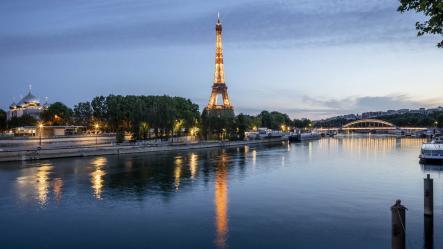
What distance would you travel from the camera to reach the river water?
19031 mm

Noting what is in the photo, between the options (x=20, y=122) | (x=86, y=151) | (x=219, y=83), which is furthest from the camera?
(x=219, y=83)

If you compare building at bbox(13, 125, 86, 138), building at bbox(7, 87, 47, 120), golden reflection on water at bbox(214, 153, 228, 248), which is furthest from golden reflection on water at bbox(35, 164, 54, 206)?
building at bbox(7, 87, 47, 120)

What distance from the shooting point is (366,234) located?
19.4 meters

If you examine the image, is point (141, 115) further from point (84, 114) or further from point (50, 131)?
point (84, 114)

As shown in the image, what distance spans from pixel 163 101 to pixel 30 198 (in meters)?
70.3

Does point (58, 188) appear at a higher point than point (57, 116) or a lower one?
lower

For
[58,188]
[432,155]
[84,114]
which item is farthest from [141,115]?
[58,188]

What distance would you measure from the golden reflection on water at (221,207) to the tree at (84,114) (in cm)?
6359

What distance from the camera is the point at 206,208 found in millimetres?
25547

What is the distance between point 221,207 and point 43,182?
616 inches

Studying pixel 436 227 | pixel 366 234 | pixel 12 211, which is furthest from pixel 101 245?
pixel 436 227

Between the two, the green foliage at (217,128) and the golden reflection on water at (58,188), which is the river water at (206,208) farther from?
the green foliage at (217,128)

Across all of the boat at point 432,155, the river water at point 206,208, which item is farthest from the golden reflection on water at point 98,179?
the boat at point 432,155

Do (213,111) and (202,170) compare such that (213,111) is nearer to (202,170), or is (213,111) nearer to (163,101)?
(163,101)
